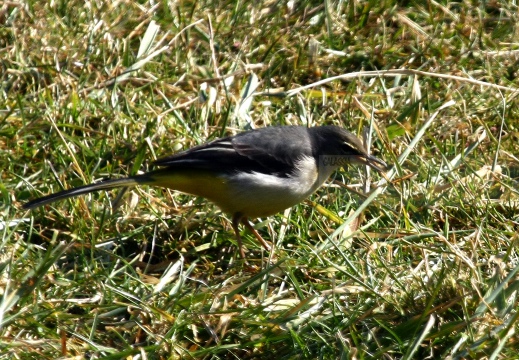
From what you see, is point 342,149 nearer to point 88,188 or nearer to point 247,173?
point 247,173

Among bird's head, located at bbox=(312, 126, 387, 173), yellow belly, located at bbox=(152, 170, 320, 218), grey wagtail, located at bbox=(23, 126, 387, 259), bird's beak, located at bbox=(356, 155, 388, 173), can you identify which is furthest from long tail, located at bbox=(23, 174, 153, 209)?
bird's beak, located at bbox=(356, 155, 388, 173)

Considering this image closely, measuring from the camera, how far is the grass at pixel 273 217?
526cm

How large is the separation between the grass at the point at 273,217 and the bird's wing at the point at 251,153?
1.43ft

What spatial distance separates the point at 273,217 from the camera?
22.8 feet

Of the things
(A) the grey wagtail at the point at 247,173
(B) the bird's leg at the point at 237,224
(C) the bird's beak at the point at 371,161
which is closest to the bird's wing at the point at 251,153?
(A) the grey wagtail at the point at 247,173

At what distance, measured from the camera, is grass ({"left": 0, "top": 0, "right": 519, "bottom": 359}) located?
207 inches

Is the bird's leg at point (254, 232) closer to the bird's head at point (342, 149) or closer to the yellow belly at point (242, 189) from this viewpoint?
the yellow belly at point (242, 189)

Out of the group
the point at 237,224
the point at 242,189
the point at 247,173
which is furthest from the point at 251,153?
the point at 237,224

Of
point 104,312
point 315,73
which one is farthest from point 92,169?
point 315,73

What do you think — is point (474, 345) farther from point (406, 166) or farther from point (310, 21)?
point (310, 21)

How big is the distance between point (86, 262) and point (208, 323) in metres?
1.21

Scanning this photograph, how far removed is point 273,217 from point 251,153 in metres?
0.58

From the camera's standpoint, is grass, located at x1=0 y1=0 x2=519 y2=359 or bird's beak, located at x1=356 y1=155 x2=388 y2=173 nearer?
grass, located at x1=0 y1=0 x2=519 y2=359

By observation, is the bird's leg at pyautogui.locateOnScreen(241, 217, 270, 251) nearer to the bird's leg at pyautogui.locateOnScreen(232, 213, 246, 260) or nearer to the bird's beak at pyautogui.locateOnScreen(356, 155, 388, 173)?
the bird's leg at pyautogui.locateOnScreen(232, 213, 246, 260)
